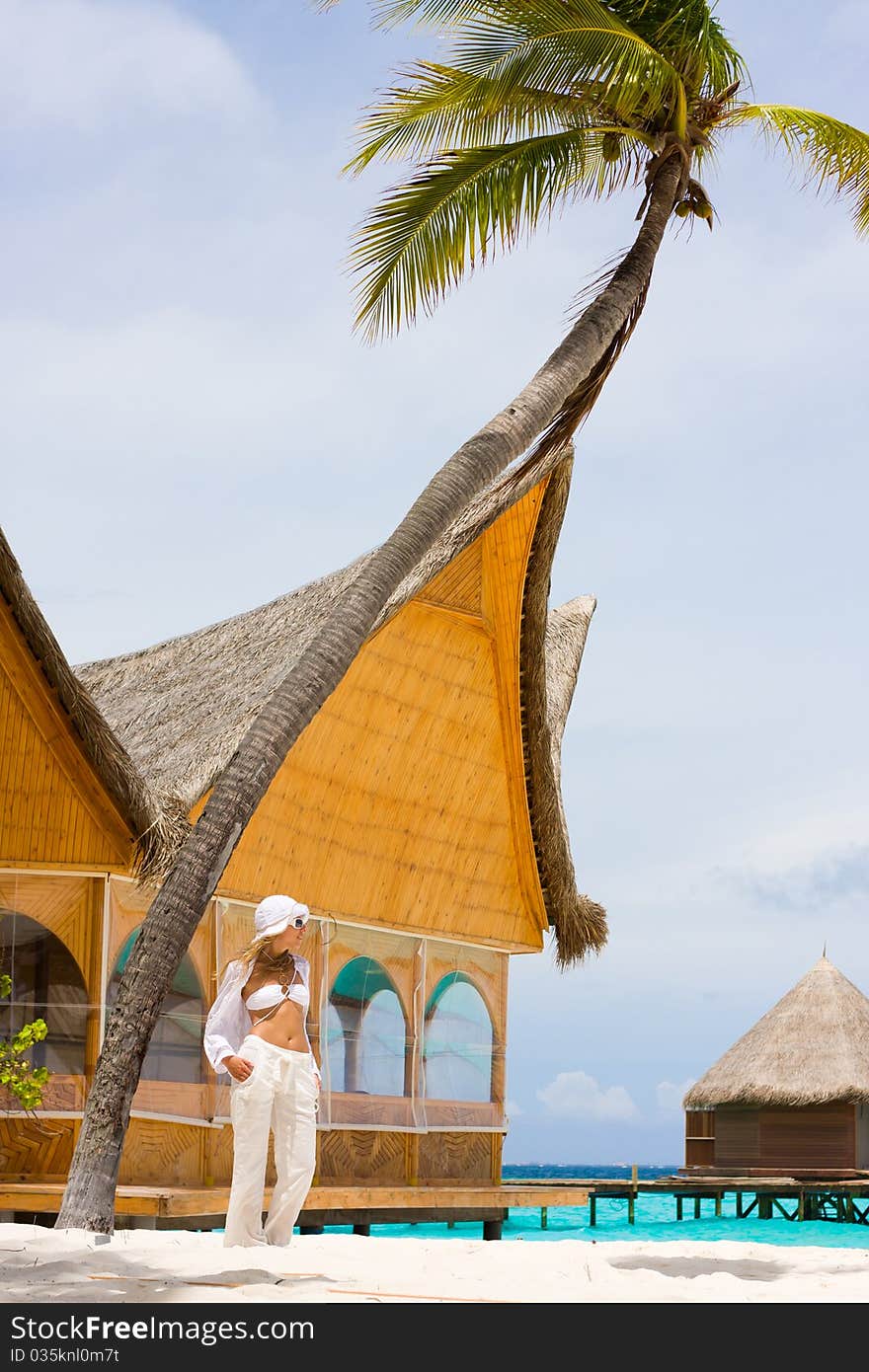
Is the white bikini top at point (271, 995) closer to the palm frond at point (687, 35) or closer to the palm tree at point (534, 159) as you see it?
the palm tree at point (534, 159)

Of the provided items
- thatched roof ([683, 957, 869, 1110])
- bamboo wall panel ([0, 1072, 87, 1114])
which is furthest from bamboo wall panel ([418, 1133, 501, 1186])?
thatched roof ([683, 957, 869, 1110])

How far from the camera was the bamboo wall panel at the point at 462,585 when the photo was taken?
44.3 feet

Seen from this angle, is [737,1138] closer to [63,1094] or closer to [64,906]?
[63,1094]

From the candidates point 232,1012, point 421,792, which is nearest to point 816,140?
point 421,792

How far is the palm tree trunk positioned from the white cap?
3.96 ft

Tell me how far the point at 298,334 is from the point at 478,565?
8.02ft

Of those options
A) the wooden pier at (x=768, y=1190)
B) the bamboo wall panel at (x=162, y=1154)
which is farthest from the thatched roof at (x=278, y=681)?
the wooden pier at (x=768, y=1190)

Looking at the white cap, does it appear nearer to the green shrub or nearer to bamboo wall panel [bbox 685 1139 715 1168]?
the green shrub

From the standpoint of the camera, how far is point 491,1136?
14.5 m

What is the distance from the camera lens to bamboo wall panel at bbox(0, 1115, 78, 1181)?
1057 centimetres

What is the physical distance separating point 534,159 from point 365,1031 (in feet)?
22.6
